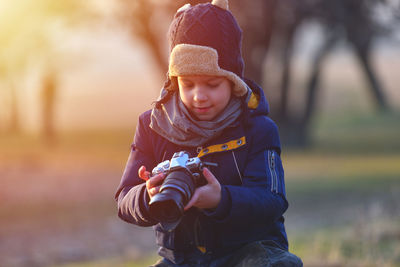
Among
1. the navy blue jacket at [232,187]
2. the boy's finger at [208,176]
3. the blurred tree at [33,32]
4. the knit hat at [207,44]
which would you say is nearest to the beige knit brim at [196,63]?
the knit hat at [207,44]

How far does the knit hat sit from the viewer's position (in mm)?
3041

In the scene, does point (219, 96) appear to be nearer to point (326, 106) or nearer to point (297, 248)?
point (297, 248)

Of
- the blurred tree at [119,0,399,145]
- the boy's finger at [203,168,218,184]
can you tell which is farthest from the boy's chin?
the blurred tree at [119,0,399,145]

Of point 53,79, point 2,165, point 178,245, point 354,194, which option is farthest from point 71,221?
point 53,79

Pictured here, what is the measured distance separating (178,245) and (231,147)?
555 mm

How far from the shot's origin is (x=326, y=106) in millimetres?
33062

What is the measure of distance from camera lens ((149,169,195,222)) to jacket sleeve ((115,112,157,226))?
1.15 feet

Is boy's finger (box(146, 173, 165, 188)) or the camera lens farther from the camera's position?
boy's finger (box(146, 173, 165, 188))

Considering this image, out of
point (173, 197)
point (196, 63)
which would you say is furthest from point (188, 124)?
point (173, 197)

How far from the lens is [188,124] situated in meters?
3.08

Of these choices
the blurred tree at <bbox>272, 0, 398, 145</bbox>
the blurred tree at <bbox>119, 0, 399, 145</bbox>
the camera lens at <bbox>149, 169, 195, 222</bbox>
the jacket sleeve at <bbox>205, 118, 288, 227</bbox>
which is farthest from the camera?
the blurred tree at <bbox>119, 0, 399, 145</bbox>

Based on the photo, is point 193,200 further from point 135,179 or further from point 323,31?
point 323,31

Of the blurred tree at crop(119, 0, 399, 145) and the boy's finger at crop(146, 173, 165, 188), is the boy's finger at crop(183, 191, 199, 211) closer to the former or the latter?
the boy's finger at crop(146, 173, 165, 188)

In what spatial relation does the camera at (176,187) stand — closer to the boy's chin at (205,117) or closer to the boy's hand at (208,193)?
the boy's hand at (208,193)
